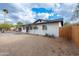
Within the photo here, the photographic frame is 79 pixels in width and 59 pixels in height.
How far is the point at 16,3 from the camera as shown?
12.9 ft

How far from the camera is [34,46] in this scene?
157 inches

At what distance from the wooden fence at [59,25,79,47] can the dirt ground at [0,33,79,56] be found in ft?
0.25

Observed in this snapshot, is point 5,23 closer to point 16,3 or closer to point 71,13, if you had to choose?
point 16,3

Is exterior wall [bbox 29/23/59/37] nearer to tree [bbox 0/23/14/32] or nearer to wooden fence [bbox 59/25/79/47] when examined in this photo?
wooden fence [bbox 59/25/79/47]

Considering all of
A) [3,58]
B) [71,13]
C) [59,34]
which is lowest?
[3,58]

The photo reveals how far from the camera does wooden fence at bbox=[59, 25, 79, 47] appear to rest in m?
3.95

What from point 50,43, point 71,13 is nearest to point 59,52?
point 50,43

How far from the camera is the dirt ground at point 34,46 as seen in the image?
396 centimetres

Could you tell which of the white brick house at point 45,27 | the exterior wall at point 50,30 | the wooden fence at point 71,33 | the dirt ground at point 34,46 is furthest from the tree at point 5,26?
the wooden fence at point 71,33

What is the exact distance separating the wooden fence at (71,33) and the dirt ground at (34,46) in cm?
7

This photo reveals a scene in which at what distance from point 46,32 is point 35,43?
0.24 metres

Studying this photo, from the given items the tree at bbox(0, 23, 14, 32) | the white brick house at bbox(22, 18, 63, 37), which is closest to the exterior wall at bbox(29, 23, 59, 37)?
the white brick house at bbox(22, 18, 63, 37)

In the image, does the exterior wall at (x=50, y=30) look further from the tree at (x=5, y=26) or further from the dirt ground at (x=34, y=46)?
the tree at (x=5, y=26)

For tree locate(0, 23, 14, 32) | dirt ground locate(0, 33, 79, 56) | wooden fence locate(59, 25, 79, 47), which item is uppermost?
tree locate(0, 23, 14, 32)
